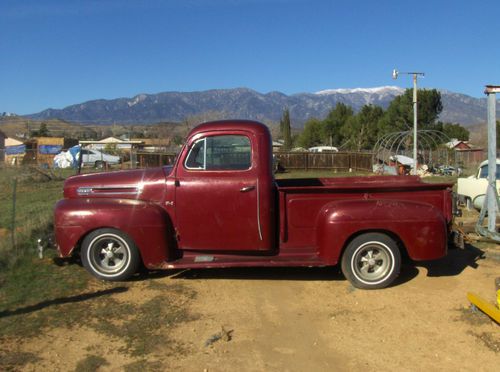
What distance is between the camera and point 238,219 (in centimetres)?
596

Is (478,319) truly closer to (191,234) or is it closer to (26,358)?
(191,234)

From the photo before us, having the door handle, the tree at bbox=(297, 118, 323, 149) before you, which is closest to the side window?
the door handle

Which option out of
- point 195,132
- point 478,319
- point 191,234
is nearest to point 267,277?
point 191,234

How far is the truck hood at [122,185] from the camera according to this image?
20.0ft

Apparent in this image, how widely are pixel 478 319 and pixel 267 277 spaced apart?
254cm

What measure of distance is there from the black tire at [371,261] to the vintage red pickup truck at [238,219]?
0.01m

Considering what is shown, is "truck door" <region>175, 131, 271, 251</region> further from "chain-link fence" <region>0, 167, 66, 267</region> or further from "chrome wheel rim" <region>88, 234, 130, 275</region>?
"chain-link fence" <region>0, 167, 66, 267</region>

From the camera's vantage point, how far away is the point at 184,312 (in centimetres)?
524

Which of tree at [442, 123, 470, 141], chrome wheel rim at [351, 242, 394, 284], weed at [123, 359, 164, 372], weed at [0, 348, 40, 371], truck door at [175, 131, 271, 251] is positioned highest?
tree at [442, 123, 470, 141]

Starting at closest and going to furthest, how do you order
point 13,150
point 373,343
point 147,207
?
1. point 373,343
2. point 147,207
3. point 13,150

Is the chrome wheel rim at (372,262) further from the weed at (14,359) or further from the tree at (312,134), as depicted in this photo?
the tree at (312,134)

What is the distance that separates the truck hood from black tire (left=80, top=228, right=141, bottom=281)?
1.64 feet

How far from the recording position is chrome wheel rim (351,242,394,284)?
5.82 metres

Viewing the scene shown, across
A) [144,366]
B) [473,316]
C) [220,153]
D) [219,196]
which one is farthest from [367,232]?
[144,366]
